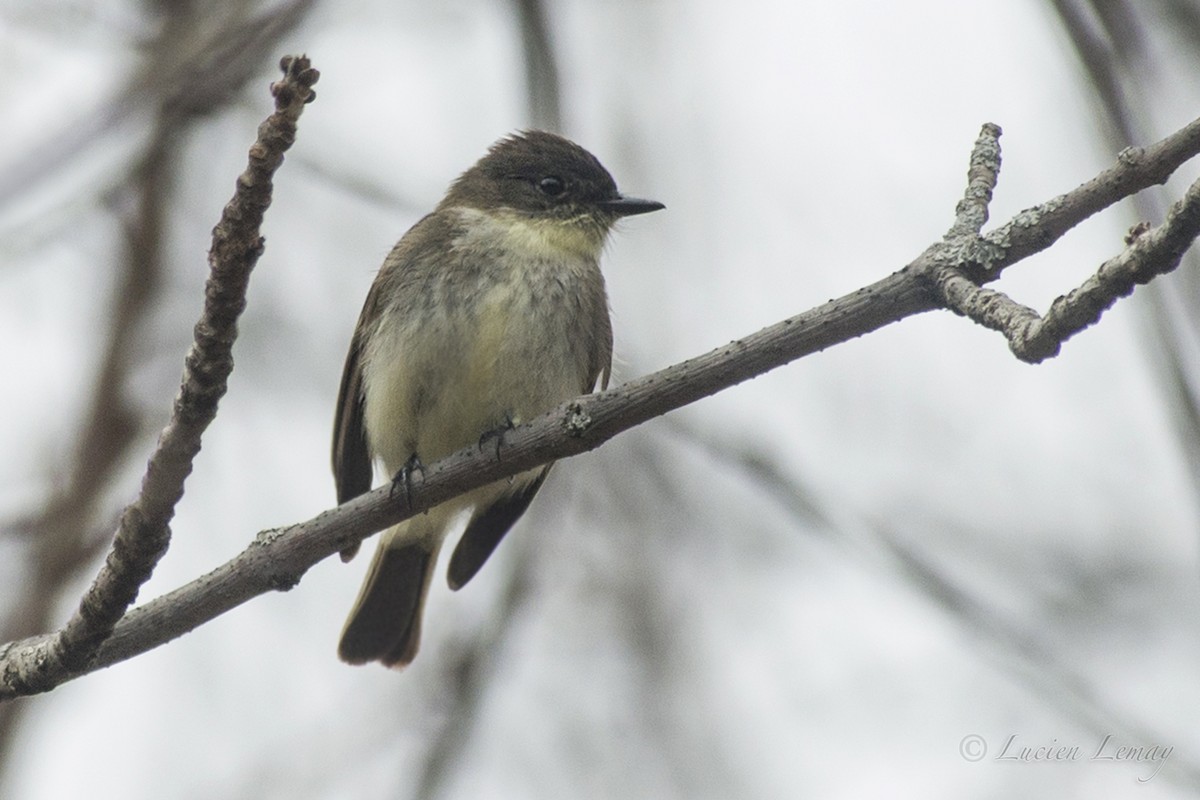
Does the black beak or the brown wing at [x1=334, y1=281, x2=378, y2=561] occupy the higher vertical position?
the black beak

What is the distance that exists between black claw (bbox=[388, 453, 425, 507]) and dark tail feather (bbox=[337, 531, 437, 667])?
1.33m

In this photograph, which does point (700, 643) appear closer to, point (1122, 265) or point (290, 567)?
point (290, 567)

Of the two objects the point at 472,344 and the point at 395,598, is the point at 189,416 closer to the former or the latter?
the point at 472,344

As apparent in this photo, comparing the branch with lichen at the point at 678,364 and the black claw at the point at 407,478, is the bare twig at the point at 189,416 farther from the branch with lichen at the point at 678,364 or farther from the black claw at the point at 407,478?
the black claw at the point at 407,478

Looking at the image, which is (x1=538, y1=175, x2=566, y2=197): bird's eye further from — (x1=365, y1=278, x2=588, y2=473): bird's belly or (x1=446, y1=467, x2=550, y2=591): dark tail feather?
(x1=446, y1=467, x2=550, y2=591): dark tail feather

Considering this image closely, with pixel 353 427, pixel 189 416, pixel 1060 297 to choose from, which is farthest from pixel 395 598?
pixel 1060 297

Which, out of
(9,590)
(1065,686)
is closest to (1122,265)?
(1065,686)

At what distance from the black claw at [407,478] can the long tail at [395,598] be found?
122cm

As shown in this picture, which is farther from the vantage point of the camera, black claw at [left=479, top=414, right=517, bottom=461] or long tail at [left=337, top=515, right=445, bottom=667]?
long tail at [left=337, top=515, right=445, bottom=667]

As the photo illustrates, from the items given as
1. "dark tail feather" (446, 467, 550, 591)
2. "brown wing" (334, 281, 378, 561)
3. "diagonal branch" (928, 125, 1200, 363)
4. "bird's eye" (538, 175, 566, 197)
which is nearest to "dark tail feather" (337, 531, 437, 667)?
"dark tail feather" (446, 467, 550, 591)

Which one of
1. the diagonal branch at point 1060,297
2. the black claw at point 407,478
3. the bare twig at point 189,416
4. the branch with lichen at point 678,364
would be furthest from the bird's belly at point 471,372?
the diagonal branch at point 1060,297

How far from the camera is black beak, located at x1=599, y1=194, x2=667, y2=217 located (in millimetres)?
5473

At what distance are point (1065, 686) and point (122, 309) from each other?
3396mm

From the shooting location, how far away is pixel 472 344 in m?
4.63
